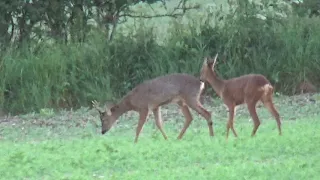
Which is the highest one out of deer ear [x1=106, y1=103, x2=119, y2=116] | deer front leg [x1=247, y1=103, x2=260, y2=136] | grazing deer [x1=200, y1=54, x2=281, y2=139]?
grazing deer [x1=200, y1=54, x2=281, y2=139]

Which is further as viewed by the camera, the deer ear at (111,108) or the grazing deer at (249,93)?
the deer ear at (111,108)

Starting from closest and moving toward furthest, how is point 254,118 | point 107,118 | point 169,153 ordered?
point 169,153
point 254,118
point 107,118

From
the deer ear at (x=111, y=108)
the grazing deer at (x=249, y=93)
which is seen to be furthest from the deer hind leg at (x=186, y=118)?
the deer ear at (x=111, y=108)

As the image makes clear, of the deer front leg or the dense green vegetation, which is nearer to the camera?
the deer front leg

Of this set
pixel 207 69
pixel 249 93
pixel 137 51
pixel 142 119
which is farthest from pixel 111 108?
pixel 137 51

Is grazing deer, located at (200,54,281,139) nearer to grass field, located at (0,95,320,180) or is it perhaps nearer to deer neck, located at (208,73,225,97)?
deer neck, located at (208,73,225,97)

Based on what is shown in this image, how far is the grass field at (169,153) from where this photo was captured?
9.21 m

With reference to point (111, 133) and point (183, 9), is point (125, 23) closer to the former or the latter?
point (183, 9)

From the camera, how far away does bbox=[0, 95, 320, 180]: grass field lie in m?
9.21

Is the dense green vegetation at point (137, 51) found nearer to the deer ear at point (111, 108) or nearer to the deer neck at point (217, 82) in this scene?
the deer ear at point (111, 108)

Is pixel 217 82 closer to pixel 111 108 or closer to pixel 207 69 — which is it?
pixel 207 69

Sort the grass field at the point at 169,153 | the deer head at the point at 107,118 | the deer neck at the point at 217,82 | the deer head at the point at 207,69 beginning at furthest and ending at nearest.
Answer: the deer head at the point at 107,118 < the deer head at the point at 207,69 < the deer neck at the point at 217,82 < the grass field at the point at 169,153

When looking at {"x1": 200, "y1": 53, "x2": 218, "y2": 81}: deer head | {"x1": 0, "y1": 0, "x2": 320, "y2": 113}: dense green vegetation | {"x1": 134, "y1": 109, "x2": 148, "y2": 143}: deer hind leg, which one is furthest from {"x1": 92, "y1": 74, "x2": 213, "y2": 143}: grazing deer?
{"x1": 0, "y1": 0, "x2": 320, "y2": 113}: dense green vegetation

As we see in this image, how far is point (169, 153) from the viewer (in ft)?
34.5
